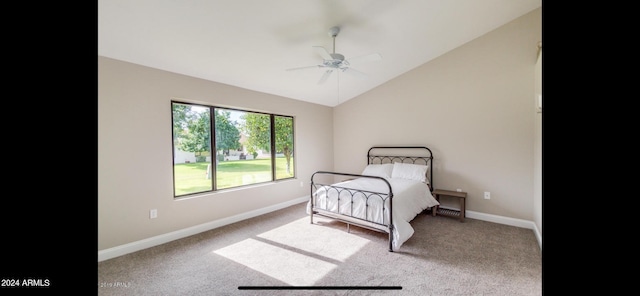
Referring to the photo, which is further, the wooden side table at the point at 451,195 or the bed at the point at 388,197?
the wooden side table at the point at 451,195

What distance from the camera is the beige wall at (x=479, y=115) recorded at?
10.6 ft

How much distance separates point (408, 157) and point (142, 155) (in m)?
3.88

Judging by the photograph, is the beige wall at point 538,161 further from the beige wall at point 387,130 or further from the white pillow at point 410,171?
the white pillow at point 410,171

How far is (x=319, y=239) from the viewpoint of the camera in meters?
2.94

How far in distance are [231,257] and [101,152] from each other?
1708 millimetres

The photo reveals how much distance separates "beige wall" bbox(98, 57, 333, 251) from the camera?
8.20 ft

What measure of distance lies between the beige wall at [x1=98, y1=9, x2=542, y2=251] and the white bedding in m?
0.82

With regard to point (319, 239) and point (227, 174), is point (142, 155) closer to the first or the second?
point (227, 174)

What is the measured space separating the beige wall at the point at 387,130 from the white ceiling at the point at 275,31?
0.81ft

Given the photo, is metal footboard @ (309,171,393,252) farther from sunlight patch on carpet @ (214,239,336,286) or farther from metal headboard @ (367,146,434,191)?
metal headboard @ (367,146,434,191)

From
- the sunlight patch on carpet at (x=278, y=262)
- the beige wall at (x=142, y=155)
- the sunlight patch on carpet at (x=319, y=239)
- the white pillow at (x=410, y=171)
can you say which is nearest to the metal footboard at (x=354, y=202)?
the sunlight patch on carpet at (x=319, y=239)
